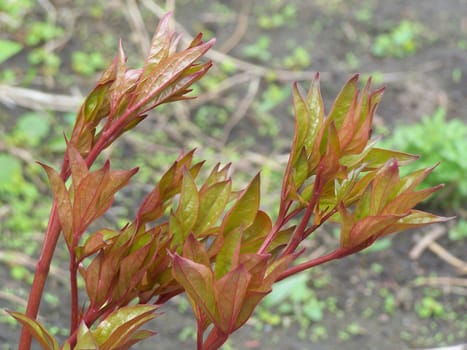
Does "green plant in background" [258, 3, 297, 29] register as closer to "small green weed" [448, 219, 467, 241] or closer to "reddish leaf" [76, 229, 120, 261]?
"small green weed" [448, 219, 467, 241]

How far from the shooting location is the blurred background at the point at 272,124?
2.37 metres

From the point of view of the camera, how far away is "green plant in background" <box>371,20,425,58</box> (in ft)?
13.0

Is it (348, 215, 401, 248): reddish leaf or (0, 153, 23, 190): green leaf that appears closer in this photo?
(348, 215, 401, 248): reddish leaf

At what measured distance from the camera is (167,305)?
93.4 inches

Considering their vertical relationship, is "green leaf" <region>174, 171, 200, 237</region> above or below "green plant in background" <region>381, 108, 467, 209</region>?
above

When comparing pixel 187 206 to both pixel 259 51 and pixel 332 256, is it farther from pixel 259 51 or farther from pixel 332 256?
pixel 259 51

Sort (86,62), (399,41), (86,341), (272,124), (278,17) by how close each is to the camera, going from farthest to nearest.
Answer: (278,17) < (399,41) < (86,62) < (272,124) < (86,341)

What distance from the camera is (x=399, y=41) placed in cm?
400

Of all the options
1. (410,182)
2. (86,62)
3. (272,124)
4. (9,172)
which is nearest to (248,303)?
(410,182)

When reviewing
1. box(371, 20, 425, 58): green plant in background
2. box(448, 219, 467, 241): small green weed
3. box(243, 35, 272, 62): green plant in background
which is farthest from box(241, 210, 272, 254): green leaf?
box(371, 20, 425, 58): green plant in background

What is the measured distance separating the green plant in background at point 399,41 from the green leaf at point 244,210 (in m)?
3.17

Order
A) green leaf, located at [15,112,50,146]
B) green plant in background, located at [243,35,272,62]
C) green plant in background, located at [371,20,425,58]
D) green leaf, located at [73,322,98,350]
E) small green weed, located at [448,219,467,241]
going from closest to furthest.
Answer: green leaf, located at [73,322,98,350], small green weed, located at [448,219,467,241], green leaf, located at [15,112,50,146], green plant in background, located at [243,35,272,62], green plant in background, located at [371,20,425,58]

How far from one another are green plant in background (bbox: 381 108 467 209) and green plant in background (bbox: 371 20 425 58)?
1047 mm

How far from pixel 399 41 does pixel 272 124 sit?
1.02 m
